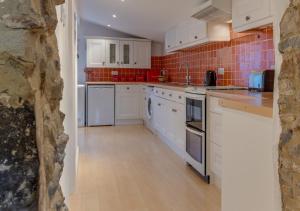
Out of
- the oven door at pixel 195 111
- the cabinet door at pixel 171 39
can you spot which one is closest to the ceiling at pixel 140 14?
the cabinet door at pixel 171 39

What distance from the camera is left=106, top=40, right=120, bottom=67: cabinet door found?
23.6 feet

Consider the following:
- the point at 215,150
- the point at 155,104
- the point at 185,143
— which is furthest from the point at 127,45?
the point at 215,150

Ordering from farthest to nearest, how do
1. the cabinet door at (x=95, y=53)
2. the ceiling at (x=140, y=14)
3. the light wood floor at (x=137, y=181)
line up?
the cabinet door at (x=95, y=53)
the ceiling at (x=140, y=14)
the light wood floor at (x=137, y=181)

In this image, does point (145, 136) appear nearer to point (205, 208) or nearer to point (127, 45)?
point (127, 45)

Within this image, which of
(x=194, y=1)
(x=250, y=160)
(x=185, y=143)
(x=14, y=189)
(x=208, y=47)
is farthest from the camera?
(x=208, y=47)

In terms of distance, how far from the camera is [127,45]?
731cm

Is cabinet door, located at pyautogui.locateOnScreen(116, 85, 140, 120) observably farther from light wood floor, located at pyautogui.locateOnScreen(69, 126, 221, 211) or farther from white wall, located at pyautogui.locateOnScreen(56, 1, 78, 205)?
white wall, located at pyautogui.locateOnScreen(56, 1, 78, 205)

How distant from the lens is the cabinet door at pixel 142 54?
7.39 meters

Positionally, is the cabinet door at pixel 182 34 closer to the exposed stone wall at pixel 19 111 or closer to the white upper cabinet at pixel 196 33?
the white upper cabinet at pixel 196 33

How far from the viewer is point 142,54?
293 inches

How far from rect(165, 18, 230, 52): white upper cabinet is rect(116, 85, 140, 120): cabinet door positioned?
61.3 inches

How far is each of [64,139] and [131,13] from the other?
4.92 metres

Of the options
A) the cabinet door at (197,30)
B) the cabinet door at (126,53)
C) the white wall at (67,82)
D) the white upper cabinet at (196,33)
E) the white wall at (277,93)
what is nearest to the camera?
the white wall at (277,93)

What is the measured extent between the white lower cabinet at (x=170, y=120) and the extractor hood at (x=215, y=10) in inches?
39.4
